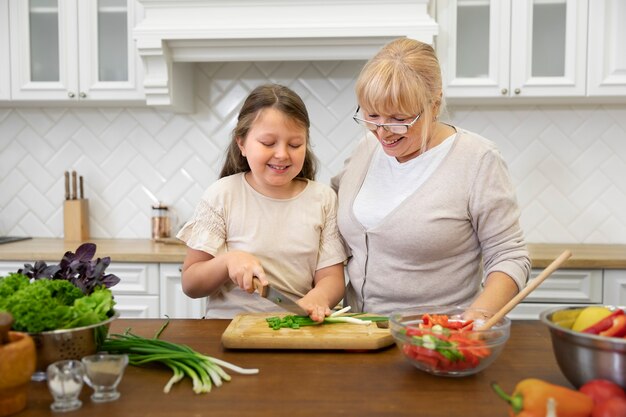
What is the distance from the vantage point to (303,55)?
3.10m

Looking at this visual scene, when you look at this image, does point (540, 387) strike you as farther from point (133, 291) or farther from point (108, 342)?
point (133, 291)

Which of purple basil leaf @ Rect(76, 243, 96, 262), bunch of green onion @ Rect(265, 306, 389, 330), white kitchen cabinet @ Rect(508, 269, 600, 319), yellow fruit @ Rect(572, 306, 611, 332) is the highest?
purple basil leaf @ Rect(76, 243, 96, 262)

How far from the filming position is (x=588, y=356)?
3.64 ft

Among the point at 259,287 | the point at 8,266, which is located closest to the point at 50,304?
the point at 259,287

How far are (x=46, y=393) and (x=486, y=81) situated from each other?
96.0 inches

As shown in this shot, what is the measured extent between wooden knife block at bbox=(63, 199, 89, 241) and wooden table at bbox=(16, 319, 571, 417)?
218cm

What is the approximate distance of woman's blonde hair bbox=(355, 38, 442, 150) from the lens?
1.67 meters

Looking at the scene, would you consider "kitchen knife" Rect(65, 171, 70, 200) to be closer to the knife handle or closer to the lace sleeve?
the lace sleeve

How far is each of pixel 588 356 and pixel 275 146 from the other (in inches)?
39.3

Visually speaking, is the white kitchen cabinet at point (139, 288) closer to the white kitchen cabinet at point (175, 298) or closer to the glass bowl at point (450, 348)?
the white kitchen cabinet at point (175, 298)

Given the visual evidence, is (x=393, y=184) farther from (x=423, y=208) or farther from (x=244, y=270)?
(x=244, y=270)

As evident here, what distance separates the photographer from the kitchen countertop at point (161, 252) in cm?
286

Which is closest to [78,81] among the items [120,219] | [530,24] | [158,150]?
[158,150]

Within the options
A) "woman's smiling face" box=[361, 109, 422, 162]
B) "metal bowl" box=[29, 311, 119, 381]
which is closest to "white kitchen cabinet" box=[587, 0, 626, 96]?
"woman's smiling face" box=[361, 109, 422, 162]
